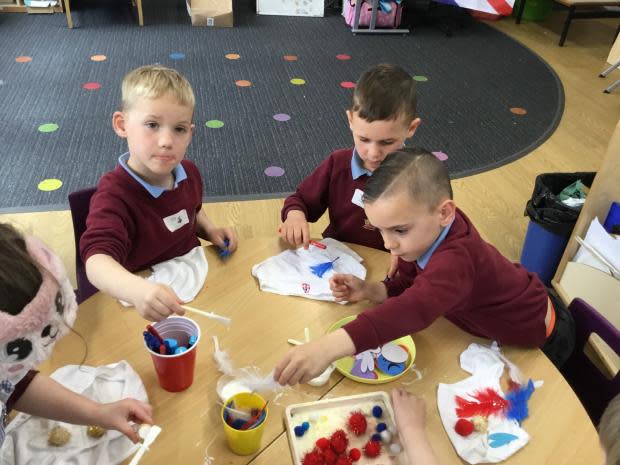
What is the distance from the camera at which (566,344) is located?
4.13 feet

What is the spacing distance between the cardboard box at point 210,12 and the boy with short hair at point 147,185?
326cm

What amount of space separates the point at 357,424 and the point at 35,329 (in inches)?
20.2

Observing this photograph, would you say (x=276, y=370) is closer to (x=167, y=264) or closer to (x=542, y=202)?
(x=167, y=264)

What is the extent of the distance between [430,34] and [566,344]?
3.87 metres

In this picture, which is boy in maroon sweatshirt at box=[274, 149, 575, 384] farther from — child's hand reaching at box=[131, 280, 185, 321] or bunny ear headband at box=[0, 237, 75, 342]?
bunny ear headband at box=[0, 237, 75, 342]

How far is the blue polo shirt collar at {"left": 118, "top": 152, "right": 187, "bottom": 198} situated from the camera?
4.08 ft

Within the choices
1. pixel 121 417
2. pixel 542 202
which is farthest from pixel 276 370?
pixel 542 202

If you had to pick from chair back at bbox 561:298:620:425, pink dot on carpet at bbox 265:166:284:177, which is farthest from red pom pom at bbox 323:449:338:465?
pink dot on carpet at bbox 265:166:284:177

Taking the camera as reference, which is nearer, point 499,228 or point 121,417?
point 121,417

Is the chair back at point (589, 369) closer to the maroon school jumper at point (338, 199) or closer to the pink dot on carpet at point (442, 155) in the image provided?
the maroon school jumper at point (338, 199)

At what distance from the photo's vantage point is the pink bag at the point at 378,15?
4.42 meters

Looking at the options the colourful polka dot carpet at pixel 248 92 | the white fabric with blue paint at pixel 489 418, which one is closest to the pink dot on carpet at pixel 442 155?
the colourful polka dot carpet at pixel 248 92

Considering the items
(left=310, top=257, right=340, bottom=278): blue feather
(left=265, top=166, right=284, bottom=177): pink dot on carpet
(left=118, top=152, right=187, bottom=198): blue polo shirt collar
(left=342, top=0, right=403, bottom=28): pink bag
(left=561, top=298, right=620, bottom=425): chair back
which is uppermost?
(left=118, top=152, right=187, bottom=198): blue polo shirt collar

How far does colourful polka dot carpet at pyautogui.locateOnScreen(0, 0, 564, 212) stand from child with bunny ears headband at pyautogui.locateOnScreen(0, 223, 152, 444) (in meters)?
1.65
